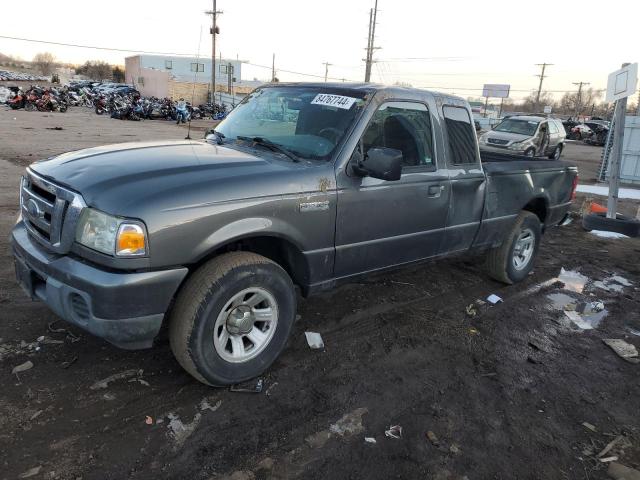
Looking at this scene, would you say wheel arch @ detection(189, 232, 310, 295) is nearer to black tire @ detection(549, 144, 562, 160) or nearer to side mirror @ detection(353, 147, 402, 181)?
side mirror @ detection(353, 147, 402, 181)

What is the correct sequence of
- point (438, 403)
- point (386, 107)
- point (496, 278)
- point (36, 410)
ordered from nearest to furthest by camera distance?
1. point (36, 410)
2. point (438, 403)
3. point (386, 107)
4. point (496, 278)

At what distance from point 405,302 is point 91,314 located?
9.88ft

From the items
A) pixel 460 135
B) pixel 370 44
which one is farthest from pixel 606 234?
pixel 370 44

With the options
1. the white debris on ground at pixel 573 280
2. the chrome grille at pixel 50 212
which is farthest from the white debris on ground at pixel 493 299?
the chrome grille at pixel 50 212

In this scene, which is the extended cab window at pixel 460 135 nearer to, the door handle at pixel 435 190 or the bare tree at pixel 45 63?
the door handle at pixel 435 190

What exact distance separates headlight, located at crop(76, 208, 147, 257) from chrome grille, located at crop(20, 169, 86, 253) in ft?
0.45

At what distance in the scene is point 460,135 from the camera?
173 inches

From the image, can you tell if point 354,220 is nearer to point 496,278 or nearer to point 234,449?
point 234,449

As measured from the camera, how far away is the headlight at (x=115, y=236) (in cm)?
250

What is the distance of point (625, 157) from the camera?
14492 mm

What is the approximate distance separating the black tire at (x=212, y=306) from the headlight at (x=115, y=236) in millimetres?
421

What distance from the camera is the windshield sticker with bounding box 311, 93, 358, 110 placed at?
3595 millimetres

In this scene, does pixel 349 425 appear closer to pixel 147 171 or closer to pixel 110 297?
pixel 110 297

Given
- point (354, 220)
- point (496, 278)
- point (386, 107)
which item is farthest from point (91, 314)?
point (496, 278)
